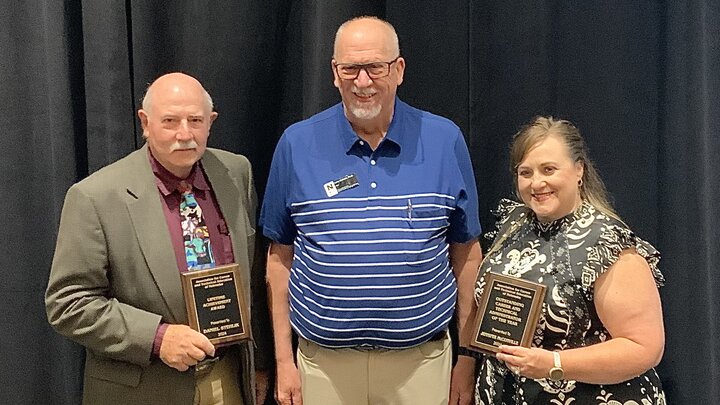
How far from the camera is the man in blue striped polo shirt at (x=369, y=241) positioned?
73.2 inches

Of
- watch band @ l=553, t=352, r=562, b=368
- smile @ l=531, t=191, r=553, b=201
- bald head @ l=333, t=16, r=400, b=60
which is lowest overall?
watch band @ l=553, t=352, r=562, b=368

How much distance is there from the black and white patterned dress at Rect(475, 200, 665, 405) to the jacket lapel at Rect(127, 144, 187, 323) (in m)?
0.74

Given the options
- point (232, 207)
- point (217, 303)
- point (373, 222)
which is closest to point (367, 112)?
point (373, 222)

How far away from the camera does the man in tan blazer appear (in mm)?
1762

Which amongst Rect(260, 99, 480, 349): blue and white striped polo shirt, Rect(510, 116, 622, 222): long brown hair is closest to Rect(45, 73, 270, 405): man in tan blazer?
Rect(260, 99, 480, 349): blue and white striped polo shirt

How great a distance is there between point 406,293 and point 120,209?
69cm

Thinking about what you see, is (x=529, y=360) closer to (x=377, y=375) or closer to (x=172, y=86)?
(x=377, y=375)

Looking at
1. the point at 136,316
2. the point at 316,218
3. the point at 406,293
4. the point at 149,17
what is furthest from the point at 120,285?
the point at 149,17

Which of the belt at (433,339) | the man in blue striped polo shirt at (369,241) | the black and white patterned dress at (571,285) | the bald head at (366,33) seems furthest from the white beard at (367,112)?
the belt at (433,339)

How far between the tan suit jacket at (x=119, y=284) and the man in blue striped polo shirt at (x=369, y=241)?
0.32 metres

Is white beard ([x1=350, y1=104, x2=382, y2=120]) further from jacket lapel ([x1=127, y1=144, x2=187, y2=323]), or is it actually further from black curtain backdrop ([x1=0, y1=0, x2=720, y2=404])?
jacket lapel ([x1=127, y1=144, x2=187, y2=323])

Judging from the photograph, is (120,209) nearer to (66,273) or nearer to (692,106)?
(66,273)

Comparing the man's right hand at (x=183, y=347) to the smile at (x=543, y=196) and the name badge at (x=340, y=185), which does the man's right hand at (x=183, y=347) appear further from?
the smile at (x=543, y=196)

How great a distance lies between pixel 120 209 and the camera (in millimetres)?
1787
